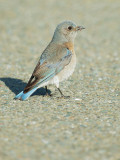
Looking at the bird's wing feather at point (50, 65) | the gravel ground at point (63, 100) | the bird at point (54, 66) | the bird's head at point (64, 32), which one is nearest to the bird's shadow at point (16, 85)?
the gravel ground at point (63, 100)

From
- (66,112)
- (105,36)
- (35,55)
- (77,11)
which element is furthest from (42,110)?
(77,11)

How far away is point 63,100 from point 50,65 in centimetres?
74

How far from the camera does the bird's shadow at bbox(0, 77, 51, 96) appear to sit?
775 cm

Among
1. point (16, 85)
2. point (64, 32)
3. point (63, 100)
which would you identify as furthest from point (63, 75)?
point (16, 85)

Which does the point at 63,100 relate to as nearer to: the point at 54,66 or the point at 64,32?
the point at 54,66

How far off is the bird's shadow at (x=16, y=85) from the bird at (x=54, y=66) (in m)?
0.71

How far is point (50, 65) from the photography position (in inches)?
274

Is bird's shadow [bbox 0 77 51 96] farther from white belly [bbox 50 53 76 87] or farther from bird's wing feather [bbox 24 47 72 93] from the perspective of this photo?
bird's wing feather [bbox 24 47 72 93]

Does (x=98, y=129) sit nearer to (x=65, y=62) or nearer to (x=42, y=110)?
(x=42, y=110)

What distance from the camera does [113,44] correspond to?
1226 centimetres

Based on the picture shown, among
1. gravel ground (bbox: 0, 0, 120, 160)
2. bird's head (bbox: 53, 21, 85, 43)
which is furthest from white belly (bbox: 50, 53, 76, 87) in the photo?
bird's head (bbox: 53, 21, 85, 43)

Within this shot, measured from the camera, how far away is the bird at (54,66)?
671 cm

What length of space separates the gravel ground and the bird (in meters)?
0.34

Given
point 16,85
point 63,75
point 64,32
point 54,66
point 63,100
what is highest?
point 64,32
